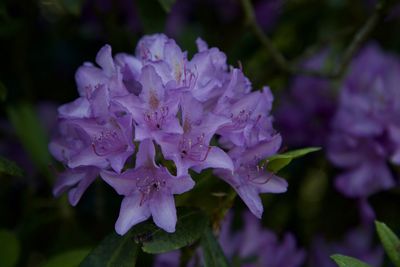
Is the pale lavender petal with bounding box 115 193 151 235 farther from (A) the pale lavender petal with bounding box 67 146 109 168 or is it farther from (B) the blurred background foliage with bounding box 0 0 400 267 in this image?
(B) the blurred background foliage with bounding box 0 0 400 267

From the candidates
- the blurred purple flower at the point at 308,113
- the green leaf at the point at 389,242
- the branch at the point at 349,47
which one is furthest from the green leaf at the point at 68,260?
the blurred purple flower at the point at 308,113

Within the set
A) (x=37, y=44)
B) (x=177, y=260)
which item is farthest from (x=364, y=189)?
(x=37, y=44)

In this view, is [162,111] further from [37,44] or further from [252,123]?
[37,44]

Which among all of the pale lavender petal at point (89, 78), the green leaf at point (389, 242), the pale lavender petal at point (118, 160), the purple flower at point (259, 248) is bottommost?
the purple flower at point (259, 248)

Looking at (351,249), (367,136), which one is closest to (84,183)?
(367,136)

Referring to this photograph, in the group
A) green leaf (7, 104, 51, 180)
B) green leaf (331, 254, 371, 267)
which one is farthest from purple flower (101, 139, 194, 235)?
green leaf (7, 104, 51, 180)

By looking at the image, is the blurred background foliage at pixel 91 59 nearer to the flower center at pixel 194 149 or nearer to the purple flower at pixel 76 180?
the purple flower at pixel 76 180
